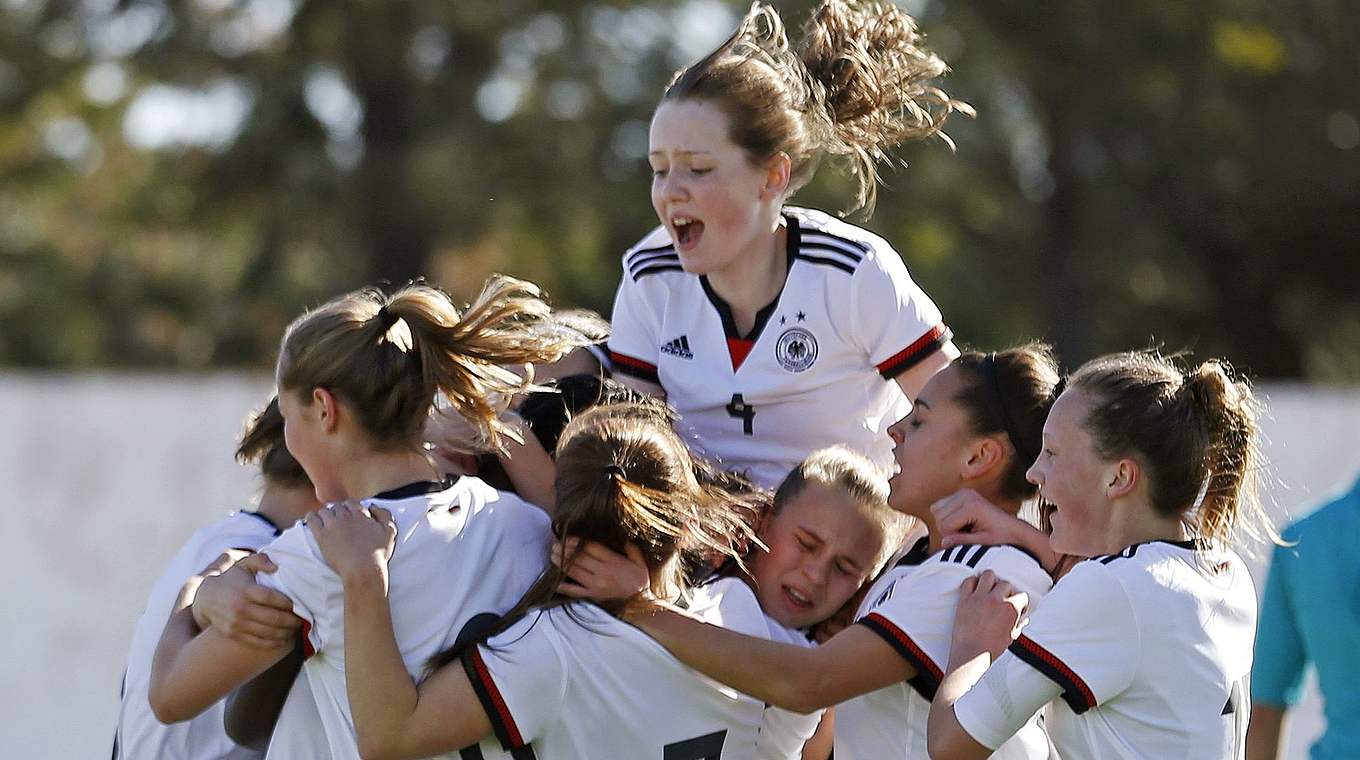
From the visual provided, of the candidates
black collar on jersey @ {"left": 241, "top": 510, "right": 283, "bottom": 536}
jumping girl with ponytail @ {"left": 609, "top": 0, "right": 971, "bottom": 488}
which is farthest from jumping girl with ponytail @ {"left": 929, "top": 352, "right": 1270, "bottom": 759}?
black collar on jersey @ {"left": 241, "top": 510, "right": 283, "bottom": 536}

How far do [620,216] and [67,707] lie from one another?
726 centimetres

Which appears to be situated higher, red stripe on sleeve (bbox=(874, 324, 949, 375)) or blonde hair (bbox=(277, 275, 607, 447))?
blonde hair (bbox=(277, 275, 607, 447))

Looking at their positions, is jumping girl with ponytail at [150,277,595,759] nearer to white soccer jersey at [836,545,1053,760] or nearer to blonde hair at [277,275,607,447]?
blonde hair at [277,275,607,447]

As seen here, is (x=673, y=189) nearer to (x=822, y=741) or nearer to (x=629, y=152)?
(x=822, y=741)

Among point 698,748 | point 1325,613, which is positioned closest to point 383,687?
point 698,748

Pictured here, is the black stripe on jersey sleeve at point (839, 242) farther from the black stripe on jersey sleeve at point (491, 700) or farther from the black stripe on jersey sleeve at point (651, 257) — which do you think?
the black stripe on jersey sleeve at point (491, 700)

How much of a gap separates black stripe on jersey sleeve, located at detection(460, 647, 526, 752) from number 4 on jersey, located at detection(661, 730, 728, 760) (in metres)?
0.28

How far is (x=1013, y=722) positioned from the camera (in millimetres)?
2648

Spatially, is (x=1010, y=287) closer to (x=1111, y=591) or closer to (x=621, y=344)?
(x=621, y=344)

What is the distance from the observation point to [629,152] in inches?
560

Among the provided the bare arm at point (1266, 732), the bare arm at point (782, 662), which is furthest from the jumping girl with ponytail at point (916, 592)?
the bare arm at point (1266, 732)

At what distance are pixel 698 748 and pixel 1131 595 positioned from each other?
2.52 feet

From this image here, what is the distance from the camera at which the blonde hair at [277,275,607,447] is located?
286 cm

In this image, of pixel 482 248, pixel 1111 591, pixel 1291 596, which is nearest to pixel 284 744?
pixel 1111 591
